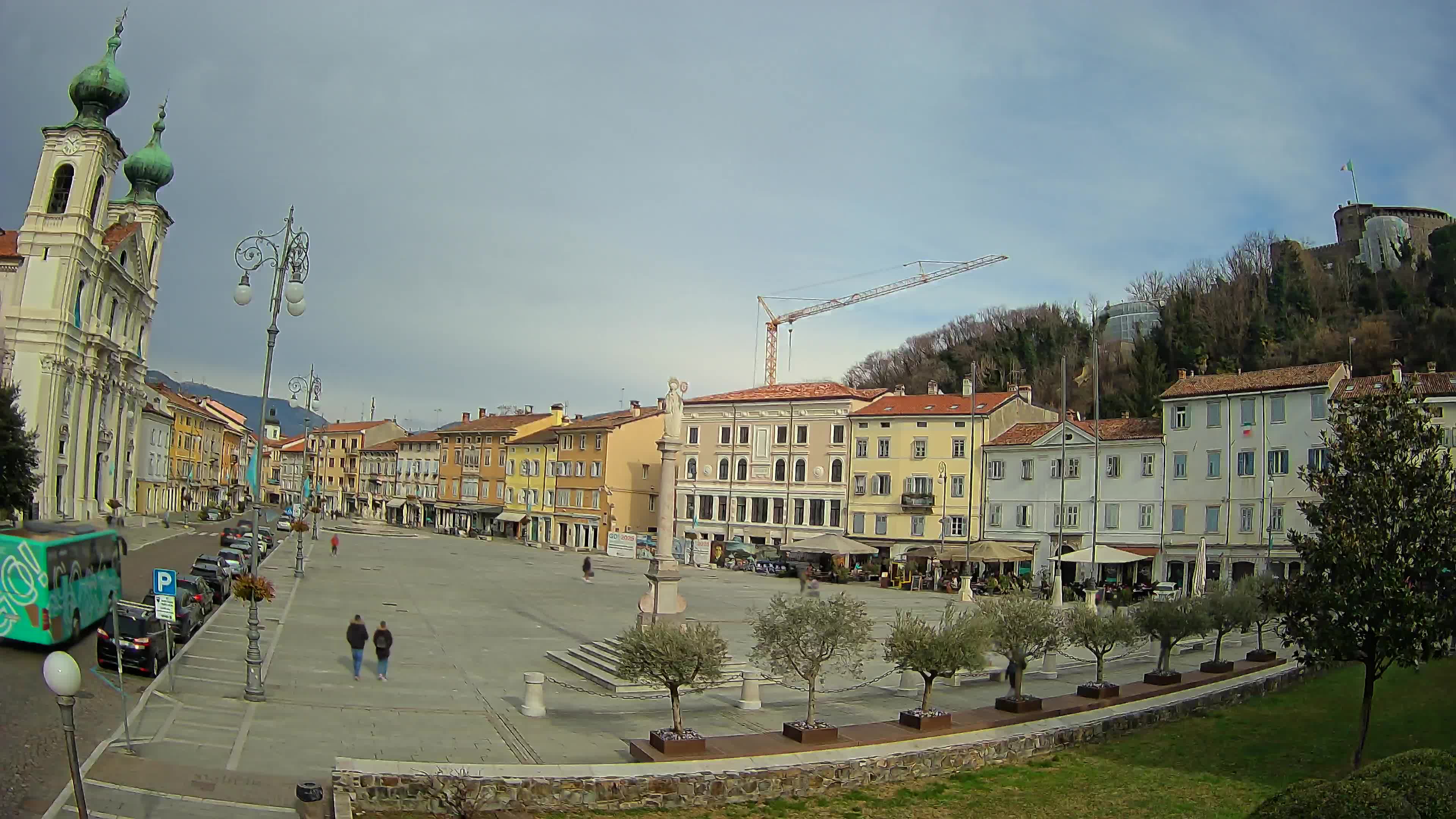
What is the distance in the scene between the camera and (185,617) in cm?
2442

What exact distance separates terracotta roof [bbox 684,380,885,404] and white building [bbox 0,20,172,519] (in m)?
41.0

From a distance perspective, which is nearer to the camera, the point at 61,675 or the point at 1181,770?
the point at 61,675

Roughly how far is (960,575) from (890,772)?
141 feet

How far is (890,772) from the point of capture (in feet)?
50.0

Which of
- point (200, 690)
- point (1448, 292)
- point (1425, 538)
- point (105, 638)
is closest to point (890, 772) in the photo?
point (1425, 538)

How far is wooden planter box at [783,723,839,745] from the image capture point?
51.7 feet

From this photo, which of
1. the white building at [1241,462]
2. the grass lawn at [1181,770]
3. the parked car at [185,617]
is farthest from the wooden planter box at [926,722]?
the white building at [1241,462]

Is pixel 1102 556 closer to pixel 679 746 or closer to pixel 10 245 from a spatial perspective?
pixel 679 746

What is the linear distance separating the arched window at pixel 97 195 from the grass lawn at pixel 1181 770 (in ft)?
222

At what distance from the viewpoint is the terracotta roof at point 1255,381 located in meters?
47.6

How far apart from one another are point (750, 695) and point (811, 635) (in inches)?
157

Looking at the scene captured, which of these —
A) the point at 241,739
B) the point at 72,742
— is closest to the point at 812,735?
the point at 241,739

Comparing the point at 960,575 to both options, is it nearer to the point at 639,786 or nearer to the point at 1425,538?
the point at 1425,538

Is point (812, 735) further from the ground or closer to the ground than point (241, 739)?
further from the ground
